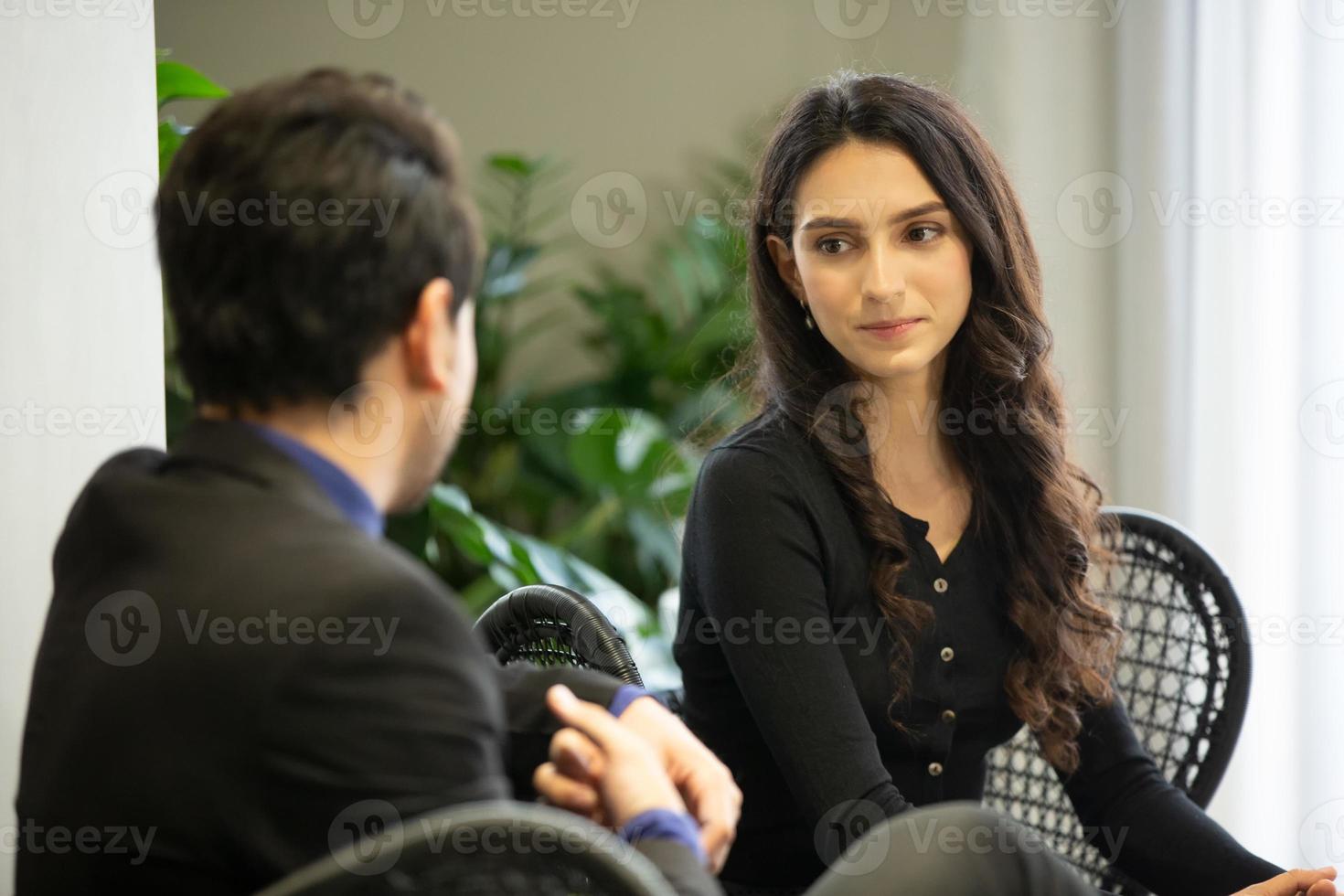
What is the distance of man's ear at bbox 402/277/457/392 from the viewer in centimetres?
81

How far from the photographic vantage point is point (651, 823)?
A: 2.73ft

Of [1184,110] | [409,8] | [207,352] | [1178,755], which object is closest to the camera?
[207,352]

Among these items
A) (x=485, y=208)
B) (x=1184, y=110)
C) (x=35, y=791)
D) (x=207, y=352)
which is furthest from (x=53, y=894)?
(x=485, y=208)

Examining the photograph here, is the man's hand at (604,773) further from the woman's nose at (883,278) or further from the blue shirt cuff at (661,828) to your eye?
the woman's nose at (883,278)

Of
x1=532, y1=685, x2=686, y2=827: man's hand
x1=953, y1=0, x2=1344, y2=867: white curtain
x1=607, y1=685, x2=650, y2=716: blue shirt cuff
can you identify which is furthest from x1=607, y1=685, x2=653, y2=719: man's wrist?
x1=953, y1=0, x2=1344, y2=867: white curtain

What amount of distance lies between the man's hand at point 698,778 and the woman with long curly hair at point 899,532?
0.44 meters

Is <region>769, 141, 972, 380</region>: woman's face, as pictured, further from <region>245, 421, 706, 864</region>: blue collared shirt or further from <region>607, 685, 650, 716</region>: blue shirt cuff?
<region>245, 421, 706, 864</region>: blue collared shirt

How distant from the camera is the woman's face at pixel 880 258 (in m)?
1.52

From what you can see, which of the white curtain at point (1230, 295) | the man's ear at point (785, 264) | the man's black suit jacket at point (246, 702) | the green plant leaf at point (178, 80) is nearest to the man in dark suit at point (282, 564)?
the man's black suit jacket at point (246, 702)

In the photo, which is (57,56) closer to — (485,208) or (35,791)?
(35,791)

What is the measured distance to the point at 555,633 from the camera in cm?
132

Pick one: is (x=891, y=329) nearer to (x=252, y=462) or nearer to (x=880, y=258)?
(x=880, y=258)

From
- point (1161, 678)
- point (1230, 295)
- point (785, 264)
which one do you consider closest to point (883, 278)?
point (785, 264)

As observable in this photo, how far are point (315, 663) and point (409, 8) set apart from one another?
3198 millimetres
